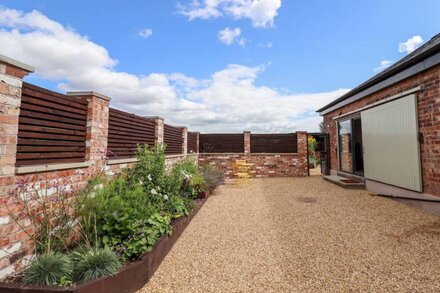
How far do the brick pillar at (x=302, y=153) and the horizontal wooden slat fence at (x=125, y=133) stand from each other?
8301 mm

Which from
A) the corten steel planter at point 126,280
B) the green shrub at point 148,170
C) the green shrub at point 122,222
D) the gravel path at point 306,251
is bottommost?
the gravel path at point 306,251

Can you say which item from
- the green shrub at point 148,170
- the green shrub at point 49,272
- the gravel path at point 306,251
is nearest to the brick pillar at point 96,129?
the green shrub at point 148,170

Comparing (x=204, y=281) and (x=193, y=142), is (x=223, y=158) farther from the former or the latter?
(x=204, y=281)

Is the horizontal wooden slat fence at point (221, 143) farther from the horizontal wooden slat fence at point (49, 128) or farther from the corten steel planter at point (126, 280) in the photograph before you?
the corten steel planter at point (126, 280)

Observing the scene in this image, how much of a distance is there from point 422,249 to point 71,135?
17.1ft

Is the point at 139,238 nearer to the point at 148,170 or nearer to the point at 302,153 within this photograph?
the point at 148,170

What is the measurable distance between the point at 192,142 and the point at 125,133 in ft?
22.0

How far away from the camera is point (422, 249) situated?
3.20m

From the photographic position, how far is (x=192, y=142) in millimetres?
11602

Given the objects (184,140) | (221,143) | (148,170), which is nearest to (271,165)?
(221,143)

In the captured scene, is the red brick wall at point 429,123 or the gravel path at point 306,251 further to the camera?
the red brick wall at point 429,123

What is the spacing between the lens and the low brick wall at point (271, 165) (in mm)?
11898

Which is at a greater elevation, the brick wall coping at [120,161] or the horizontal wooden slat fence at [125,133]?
the horizontal wooden slat fence at [125,133]

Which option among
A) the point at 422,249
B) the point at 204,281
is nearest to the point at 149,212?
the point at 204,281
